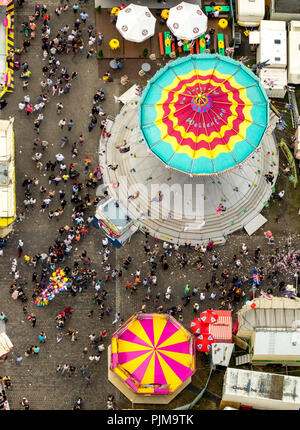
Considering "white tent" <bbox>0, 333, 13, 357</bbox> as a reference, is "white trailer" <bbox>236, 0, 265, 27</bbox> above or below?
above

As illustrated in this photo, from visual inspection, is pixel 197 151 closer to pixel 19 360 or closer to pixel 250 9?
pixel 250 9

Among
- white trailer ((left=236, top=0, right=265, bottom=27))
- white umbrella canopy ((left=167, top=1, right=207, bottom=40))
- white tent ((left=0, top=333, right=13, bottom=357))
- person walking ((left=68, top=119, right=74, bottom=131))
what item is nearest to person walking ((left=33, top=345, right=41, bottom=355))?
white tent ((left=0, top=333, right=13, bottom=357))

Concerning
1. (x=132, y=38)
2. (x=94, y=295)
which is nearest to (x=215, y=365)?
(x=94, y=295)

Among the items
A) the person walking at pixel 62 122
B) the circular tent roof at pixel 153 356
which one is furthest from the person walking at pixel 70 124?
the circular tent roof at pixel 153 356

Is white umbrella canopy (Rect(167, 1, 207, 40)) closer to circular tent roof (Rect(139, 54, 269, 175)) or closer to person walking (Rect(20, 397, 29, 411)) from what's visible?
circular tent roof (Rect(139, 54, 269, 175))

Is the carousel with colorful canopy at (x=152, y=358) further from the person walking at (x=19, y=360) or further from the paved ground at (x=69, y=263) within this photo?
the person walking at (x=19, y=360)

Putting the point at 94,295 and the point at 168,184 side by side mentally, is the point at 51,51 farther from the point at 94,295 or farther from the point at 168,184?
the point at 94,295
